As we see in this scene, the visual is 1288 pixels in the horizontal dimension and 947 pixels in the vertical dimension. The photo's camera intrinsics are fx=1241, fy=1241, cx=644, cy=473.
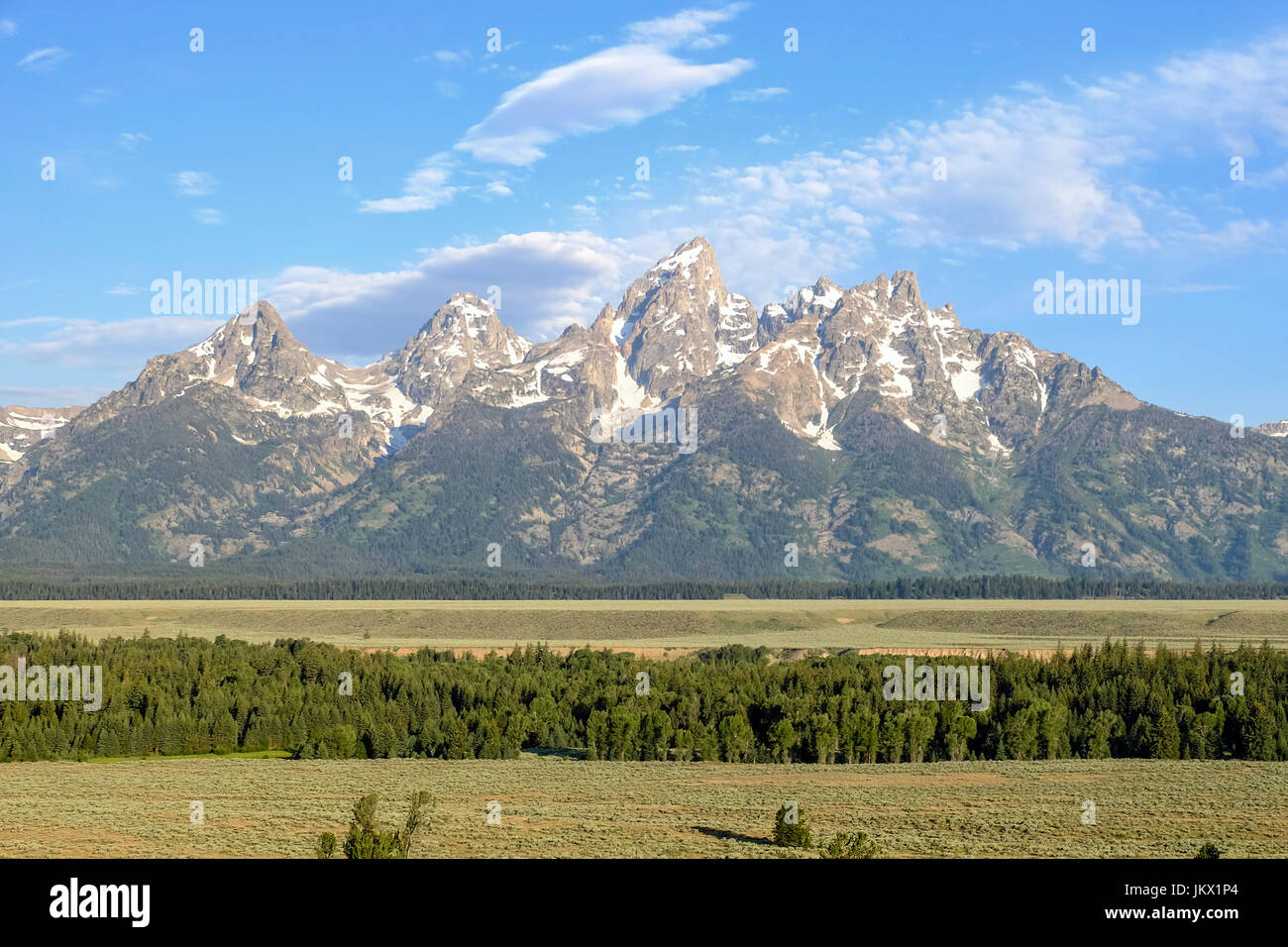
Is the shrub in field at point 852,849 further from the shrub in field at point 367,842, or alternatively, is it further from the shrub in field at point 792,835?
the shrub in field at point 367,842

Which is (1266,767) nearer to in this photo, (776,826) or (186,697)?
(776,826)

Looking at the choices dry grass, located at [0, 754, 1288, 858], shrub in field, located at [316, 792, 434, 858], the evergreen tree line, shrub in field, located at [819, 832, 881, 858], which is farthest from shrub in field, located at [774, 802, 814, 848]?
the evergreen tree line

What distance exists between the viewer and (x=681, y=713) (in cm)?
11200

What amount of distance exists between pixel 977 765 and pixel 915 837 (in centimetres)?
3493

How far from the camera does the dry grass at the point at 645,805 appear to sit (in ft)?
190

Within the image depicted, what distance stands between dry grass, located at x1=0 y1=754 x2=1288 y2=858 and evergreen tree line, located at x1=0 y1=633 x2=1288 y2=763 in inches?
223

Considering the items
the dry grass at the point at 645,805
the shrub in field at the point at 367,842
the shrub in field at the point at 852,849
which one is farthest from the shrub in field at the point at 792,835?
the shrub in field at the point at 367,842

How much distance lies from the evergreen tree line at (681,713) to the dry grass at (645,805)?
18.6 ft

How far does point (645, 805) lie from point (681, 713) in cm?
3976

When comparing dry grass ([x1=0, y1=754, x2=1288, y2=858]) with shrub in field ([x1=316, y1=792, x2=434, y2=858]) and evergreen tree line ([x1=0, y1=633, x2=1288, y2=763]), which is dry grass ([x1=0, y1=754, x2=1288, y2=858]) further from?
evergreen tree line ([x1=0, y1=633, x2=1288, y2=763])

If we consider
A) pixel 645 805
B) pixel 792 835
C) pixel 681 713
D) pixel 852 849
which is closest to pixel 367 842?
pixel 852 849

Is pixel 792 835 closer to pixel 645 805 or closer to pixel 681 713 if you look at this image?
pixel 645 805
